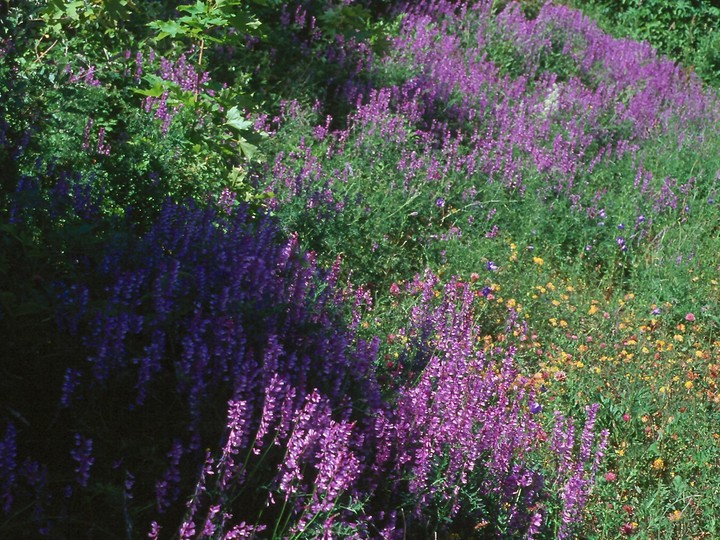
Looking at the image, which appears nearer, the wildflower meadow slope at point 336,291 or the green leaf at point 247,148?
→ the wildflower meadow slope at point 336,291

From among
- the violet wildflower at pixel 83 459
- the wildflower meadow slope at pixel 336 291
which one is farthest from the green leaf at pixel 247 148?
the violet wildflower at pixel 83 459

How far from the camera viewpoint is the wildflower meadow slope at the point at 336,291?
274 cm

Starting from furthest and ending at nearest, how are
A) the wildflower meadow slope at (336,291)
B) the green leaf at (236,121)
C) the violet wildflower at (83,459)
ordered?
the green leaf at (236,121) → the wildflower meadow slope at (336,291) → the violet wildflower at (83,459)

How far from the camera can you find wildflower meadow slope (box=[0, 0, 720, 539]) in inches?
108

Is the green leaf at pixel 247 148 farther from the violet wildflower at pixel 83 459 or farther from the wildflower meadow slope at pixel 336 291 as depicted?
the violet wildflower at pixel 83 459

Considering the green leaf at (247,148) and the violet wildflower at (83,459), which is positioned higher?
the green leaf at (247,148)

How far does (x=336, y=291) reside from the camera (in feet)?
13.5

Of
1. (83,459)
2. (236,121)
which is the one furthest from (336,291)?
(83,459)

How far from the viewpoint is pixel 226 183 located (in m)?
4.64

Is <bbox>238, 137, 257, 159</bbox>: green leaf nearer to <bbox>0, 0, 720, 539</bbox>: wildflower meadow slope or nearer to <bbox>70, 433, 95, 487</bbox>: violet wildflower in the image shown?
<bbox>0, 0, 720, 539</bbox>: wildflower meadow slope

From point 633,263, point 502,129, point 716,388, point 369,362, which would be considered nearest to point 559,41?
point 502,129

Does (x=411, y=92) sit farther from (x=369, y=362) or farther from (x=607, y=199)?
(x=369, y=362)

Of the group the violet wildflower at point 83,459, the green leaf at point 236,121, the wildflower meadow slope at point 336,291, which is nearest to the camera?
the violet wildflower at point 83,459

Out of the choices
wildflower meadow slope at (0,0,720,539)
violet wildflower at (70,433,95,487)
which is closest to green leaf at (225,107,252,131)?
wildflower meadow slope at (0,0,720,539)
